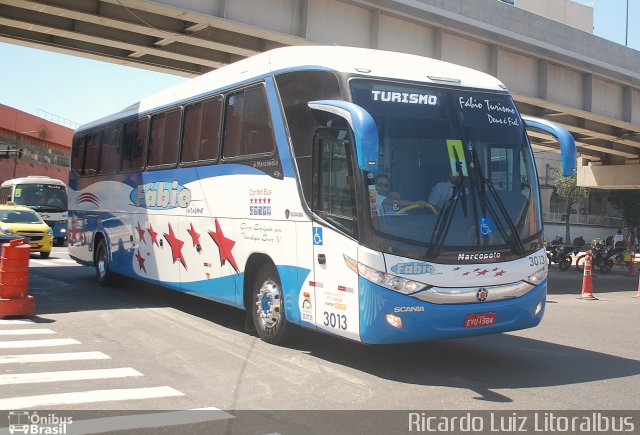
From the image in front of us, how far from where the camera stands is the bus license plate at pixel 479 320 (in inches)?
295

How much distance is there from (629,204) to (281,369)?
66.7 m

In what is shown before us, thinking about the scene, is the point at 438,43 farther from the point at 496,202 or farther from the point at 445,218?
the point at 445,218

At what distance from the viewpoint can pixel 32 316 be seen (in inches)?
428

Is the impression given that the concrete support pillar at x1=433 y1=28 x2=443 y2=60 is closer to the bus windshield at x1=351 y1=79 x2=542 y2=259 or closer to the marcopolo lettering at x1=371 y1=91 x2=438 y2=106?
the bus windshield at x1=351 y1=79 x2=542 y2=259

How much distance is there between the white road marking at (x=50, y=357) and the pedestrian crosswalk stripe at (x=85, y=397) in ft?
5.31

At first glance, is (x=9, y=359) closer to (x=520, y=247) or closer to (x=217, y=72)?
(x=217, y=72)

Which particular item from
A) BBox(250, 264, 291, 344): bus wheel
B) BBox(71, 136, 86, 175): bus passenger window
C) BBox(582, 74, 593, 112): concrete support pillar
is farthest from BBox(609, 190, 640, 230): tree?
BBox(250, 264, 291, 344): bus wheel

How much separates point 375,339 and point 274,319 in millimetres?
2028

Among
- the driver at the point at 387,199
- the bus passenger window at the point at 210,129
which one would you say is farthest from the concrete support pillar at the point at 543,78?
the driver at the point at 387,199

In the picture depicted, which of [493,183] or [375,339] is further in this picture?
[493,183]

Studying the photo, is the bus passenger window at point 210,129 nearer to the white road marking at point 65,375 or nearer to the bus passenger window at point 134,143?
the bus passenger window at point 134,143

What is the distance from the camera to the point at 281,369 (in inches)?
302

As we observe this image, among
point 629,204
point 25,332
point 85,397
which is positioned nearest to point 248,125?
point 25,332

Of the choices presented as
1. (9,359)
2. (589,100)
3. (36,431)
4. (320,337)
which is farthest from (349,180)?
→ (589,100)
